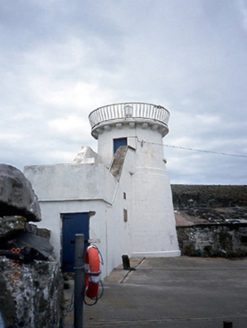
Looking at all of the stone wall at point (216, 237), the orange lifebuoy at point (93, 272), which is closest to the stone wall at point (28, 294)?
the orange lifebuoy at point (93, 272)

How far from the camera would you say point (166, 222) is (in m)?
15.3

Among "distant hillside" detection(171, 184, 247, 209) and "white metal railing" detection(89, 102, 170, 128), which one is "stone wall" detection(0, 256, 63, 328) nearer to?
"white metal railing" detection(89, 102, 170, 128)

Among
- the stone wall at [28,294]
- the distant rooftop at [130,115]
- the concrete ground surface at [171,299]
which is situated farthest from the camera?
the distant rooftop at [130,115]

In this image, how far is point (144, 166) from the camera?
15500mm

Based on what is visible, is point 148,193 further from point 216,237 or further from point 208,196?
point 208,196

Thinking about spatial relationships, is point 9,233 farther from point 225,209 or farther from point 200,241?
point 225,209

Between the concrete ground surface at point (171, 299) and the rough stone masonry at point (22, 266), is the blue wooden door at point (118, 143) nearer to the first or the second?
the concrete ground surface at point (171, 299)

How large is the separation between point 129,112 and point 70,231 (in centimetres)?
769

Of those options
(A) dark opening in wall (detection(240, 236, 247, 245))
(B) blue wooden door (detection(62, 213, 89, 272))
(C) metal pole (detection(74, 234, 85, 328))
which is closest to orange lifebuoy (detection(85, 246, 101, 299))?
(C) metal pole (detection(74, 234, 85, 328))

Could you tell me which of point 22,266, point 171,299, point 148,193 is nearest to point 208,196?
point 148,193

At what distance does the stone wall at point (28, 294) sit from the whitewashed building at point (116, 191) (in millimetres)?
5489

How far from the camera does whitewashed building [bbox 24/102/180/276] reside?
1008cm

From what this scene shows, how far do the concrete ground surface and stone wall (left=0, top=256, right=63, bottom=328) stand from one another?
3.89 feet

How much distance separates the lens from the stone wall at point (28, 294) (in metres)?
3.53
